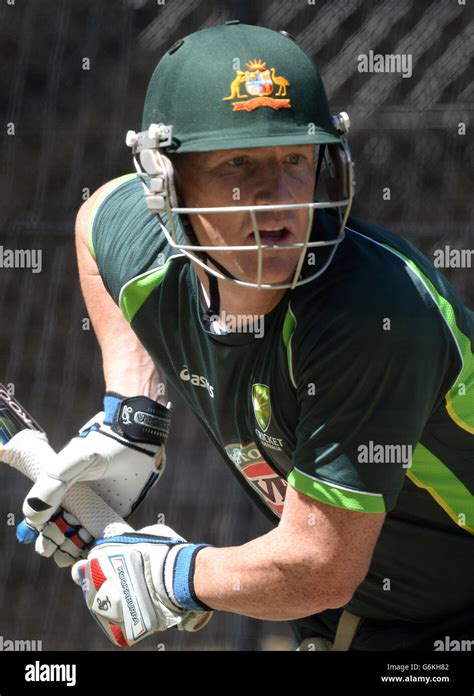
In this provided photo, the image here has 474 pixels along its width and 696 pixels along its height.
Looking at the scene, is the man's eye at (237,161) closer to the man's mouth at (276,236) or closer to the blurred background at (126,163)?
the man's mouth at (276,236)

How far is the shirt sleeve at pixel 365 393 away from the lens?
1.72 metres

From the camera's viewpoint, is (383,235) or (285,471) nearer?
(383,235)

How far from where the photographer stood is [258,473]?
209 cm

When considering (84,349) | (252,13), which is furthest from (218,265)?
(84,349)

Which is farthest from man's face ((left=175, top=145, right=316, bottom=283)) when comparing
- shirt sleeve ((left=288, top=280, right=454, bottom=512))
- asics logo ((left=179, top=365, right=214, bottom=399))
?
asics logo ((left=179, top=365, right=214, bottom=399))

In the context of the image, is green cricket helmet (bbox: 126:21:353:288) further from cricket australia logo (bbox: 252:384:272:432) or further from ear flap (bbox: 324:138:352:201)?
cricket australia logo (bbox: 252:384:272:432)

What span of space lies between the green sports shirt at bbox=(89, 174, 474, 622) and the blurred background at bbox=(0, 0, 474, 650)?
1091 millimetres

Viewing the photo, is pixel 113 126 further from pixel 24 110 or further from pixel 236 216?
pixel 236 216

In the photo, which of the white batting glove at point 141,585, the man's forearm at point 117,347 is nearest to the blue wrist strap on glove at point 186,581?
the white batting glove at point 141,585

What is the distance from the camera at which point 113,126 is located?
3.33 meters

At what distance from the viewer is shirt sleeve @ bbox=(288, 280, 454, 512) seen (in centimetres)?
172

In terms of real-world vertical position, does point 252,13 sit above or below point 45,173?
above
